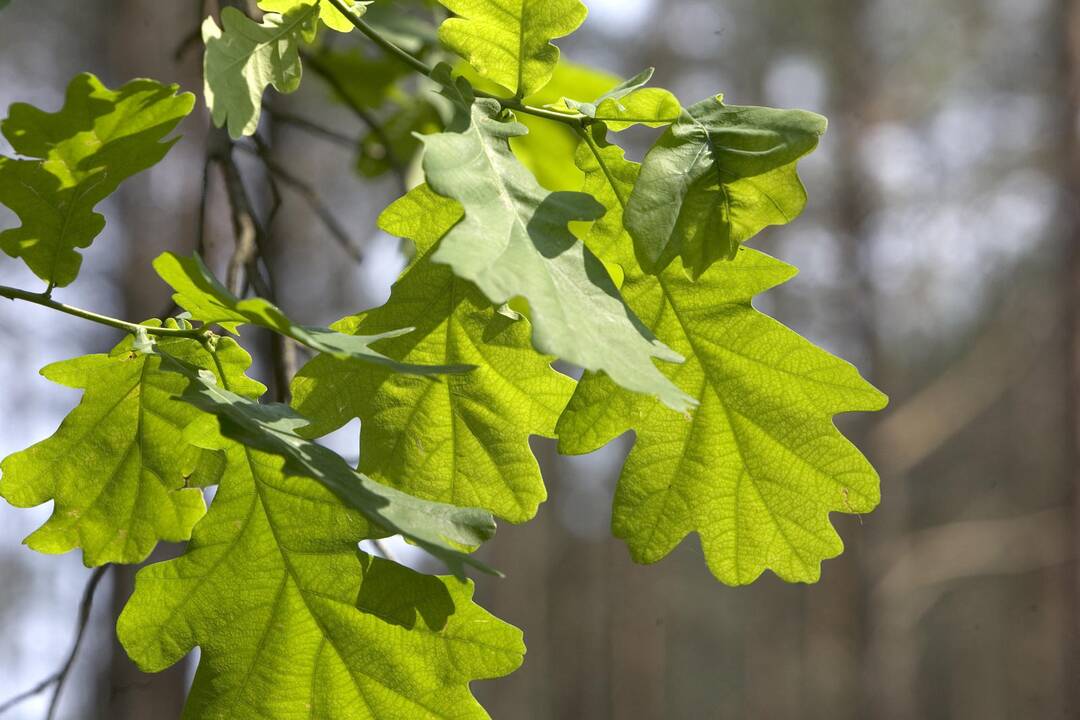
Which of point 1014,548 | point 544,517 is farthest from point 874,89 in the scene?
point 544,517

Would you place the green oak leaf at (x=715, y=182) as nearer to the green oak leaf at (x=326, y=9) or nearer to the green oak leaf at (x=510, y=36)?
the green oak leaf at (x=510, y=36)

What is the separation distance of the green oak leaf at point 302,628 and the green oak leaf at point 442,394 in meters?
0.07

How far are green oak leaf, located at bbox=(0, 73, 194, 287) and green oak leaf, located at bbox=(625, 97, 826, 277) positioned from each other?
353 millimetres

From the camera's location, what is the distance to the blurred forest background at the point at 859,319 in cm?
641

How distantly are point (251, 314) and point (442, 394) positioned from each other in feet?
0.81

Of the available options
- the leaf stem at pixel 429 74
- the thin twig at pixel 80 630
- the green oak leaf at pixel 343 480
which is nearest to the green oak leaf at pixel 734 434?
the leaf stem at pixel 429 74

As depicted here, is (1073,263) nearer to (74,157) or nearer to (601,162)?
(601,162)

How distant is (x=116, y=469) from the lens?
89 cm

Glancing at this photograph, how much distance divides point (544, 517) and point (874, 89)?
8.38 m

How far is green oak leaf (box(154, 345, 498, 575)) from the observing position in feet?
1.81

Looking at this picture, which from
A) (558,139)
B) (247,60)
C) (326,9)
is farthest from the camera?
(558,139)

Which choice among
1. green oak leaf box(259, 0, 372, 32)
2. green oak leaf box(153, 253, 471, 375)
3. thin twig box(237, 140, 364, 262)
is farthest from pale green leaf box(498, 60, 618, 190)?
green oak leaf box(153, 253, 471, 375)

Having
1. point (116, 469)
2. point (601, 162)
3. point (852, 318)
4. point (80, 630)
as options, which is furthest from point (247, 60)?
point (852, 318)

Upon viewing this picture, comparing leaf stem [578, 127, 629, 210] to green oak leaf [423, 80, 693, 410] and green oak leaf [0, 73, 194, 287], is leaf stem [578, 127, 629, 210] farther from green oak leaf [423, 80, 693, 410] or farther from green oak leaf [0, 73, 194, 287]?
green oak leaf [0, 73, 194, 287]
